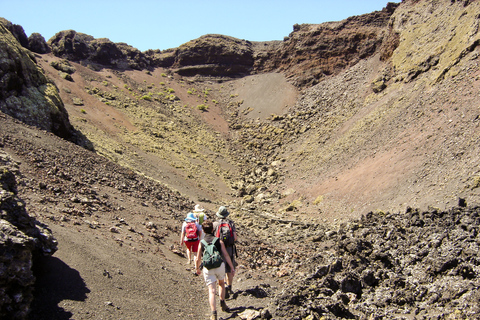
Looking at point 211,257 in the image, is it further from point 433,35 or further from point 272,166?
point 433,35

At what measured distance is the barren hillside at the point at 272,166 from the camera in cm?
711

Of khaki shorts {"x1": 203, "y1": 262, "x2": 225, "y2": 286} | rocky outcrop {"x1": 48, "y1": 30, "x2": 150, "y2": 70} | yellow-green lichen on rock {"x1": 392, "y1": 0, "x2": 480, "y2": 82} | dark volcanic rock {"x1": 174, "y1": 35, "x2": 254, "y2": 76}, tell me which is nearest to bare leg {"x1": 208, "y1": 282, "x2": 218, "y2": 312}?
khaki shorts {"x1": 203, "y1": 262, "x2": 225, "y2": 286}

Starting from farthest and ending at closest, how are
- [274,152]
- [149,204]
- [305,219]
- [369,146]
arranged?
[274,152]
[369,146]
[305,219]
[149,204]

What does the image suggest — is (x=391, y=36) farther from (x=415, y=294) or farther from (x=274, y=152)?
(x=415, y=294)

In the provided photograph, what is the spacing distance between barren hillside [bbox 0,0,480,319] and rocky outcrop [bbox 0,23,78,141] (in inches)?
4.2

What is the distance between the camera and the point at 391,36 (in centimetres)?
3547

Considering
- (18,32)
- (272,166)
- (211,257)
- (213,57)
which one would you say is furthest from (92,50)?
(211,257)

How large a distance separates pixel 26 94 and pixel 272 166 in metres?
18.3

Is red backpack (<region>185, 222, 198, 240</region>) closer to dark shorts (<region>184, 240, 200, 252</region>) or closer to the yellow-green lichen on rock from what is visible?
dark shorts (<region>184, 240, 200, 252</region>)

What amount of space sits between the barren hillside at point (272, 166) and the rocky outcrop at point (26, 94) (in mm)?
107

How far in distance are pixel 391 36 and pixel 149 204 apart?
3007cm

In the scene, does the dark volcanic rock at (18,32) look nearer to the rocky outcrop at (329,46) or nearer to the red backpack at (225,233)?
the rocky outcrop at (329,46)

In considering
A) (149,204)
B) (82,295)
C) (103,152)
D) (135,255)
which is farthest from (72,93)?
(82,295)

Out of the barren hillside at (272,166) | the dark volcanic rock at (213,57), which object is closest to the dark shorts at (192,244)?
the barren hillside at (272,166)
